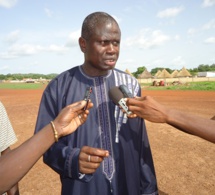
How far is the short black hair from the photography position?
270cm

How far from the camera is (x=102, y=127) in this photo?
264cm

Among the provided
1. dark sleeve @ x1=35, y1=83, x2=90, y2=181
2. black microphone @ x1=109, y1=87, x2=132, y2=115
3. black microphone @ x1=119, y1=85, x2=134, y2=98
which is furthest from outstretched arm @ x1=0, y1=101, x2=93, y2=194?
black microphone @ x1=119, y1=85, x2=134, y2=98

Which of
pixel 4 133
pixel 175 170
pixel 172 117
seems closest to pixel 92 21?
pixel 172 117

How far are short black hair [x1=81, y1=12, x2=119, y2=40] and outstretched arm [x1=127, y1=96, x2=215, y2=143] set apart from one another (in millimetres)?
1001

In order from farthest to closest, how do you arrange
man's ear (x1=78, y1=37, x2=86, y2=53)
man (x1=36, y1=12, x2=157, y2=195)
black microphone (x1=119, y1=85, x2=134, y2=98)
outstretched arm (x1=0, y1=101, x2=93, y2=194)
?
1. man's ear (x1=78, y1=37, x2=86, y2=53)
2. man (x1=36, y1=12, x2=157, y2=195)
3. black microphone (x1=119, y1=85, x2=134, y2=98)
4. outstretched arm (x1=0, y1=101, x2=93, y2=194)

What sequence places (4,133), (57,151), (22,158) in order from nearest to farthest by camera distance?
(22,158), (57,151), (4,133)

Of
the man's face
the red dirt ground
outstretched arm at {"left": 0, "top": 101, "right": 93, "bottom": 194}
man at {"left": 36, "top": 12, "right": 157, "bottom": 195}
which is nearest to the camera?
outstretched arm at {"left": 0, "top": 101, "right": 93, "bottom": 194}

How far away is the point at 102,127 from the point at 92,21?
3.87ft

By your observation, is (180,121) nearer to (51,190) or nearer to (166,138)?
(51,190)

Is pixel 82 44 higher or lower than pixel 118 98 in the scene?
higher

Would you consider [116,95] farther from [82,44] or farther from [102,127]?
[82,44]

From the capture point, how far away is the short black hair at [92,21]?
2701 millimetres

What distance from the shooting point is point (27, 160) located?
1636mm

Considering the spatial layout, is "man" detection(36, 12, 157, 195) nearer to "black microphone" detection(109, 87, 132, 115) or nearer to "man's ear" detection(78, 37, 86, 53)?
"man's ear" detection(78, 37, 86, 53)
